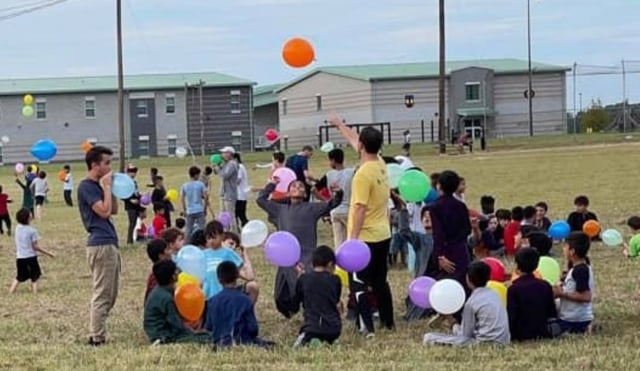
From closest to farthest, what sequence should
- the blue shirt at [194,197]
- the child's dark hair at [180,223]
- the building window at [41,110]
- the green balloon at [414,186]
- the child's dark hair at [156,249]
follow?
the child's dark hair at [156,249]
the green balloon at [414,186]
the child's dark hair at [180,223]
the blue shirt at [194,197]
the building window at [41,110]

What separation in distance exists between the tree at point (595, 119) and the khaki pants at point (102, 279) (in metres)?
71.1

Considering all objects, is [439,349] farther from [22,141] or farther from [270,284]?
[22,141]

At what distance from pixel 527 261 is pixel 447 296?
748 mm

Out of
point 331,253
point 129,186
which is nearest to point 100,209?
point 129,186

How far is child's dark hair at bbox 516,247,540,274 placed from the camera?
8.09 m

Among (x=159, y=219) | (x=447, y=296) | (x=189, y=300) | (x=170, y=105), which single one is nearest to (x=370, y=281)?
(x=447, y=296)

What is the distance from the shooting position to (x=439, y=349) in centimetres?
766

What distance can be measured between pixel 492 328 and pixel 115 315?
4.11 meters

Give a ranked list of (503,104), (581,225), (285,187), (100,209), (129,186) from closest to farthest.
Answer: (100,209)
(129,186)
(285,187)
(581,225)
(503,104)

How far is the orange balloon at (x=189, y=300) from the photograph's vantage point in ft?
26.4

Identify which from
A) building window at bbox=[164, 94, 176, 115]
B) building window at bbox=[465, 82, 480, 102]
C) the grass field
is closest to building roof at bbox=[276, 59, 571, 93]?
building window at bbox=[465, 82, 480, 102]

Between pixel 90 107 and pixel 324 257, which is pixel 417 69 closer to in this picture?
pixel 90 107

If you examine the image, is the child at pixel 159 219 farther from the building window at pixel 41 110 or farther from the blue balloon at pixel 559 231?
the building window at pixel 41 110

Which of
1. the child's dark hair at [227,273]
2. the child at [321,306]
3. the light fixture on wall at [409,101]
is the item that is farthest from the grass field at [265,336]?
the light fixture on wall at [409,101]
